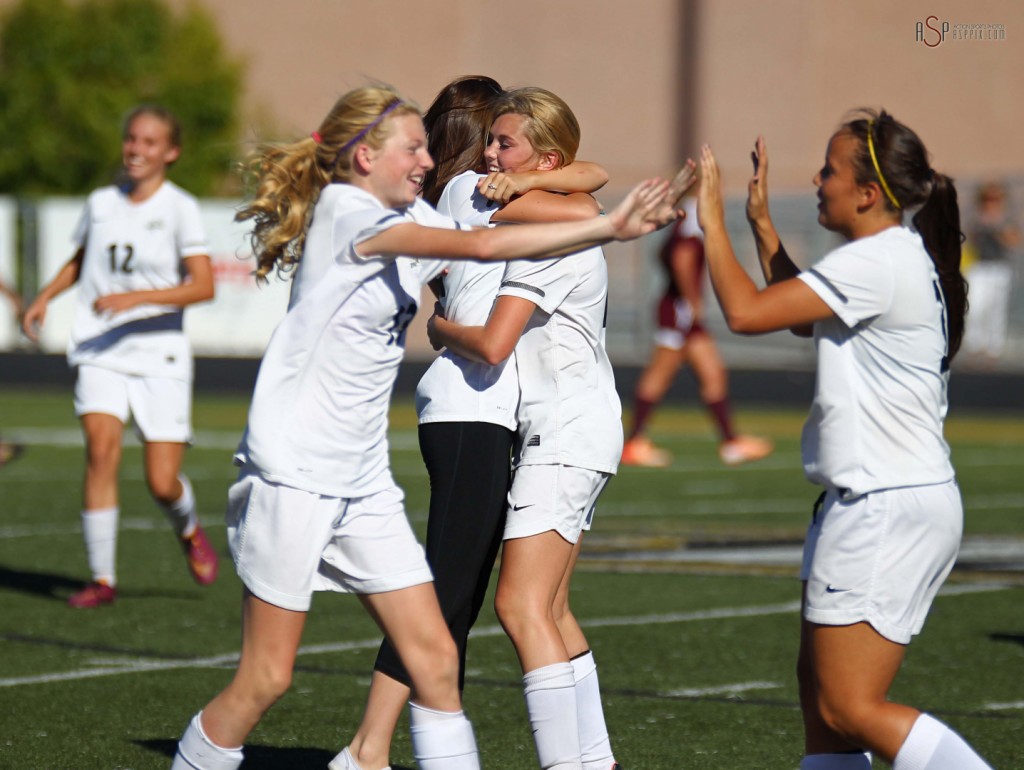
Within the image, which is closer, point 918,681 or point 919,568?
point 919,568

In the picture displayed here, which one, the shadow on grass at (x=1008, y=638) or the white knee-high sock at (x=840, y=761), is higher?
the white knee-high sock at (x=840, y=761)

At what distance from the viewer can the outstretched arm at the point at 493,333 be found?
5.05 metres

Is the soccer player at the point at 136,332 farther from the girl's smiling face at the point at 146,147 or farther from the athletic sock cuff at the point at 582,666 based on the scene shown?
the athletic sock cuff at the point at 582,666

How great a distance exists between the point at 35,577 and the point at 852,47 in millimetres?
35330

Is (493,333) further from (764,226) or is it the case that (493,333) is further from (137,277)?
(137,277)

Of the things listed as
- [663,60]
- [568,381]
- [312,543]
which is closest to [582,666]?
[568,381]

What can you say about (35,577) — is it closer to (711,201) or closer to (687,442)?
(711,201)

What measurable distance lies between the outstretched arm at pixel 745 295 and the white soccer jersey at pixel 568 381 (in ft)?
2.39

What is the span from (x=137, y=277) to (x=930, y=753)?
17.2 ft

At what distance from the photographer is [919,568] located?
14.9 feet

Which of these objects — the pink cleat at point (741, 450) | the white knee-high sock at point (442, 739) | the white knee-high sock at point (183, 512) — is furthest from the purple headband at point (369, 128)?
the pink cleat at point (741, 450)

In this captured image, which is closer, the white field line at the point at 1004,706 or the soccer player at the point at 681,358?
the white field line at the point at 1004,706

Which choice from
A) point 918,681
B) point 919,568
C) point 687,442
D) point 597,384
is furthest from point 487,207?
point 687,442

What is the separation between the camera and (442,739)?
463 cm
